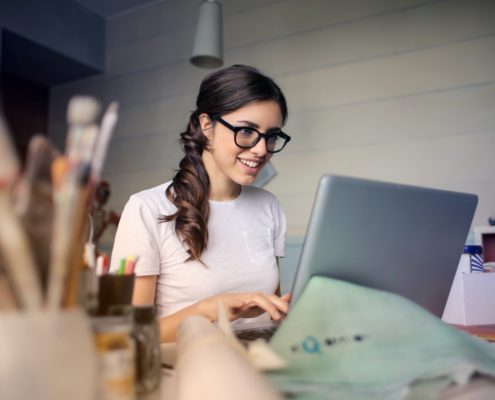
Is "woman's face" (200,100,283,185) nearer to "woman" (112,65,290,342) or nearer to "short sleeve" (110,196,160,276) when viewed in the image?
"woman" (112,65,290,342)

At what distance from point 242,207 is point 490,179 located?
1.25m

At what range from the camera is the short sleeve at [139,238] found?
114cm

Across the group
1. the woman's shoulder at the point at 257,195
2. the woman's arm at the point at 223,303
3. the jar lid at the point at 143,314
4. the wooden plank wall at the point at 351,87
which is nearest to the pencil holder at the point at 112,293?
the jar lid at the point at 143,314

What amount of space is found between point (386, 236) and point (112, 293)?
399 mm

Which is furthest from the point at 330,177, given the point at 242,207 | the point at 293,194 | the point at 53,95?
the point at 53,95

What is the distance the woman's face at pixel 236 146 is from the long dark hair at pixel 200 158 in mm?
23

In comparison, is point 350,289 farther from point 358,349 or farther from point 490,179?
point 490,179

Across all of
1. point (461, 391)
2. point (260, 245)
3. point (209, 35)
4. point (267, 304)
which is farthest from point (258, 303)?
point (209, 35)

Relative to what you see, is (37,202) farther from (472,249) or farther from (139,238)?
(472,249)

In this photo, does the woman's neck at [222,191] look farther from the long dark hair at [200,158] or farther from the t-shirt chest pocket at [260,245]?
the t-shirt chest pocket at [260,245]

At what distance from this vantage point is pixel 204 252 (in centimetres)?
129

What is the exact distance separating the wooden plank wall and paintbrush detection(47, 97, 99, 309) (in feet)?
6.60

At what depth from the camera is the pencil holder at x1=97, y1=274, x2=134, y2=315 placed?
0.50 meters

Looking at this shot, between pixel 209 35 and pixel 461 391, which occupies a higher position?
pixel 209 35
